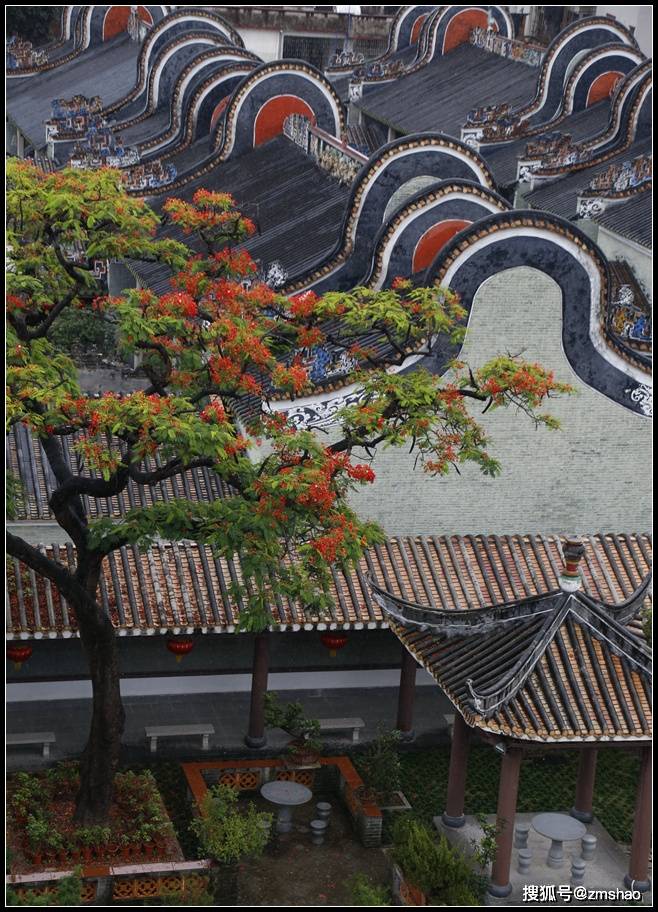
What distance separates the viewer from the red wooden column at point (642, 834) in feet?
70.7

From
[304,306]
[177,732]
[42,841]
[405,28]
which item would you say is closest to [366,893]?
[42,841]

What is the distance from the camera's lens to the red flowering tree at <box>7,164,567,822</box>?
1955 cm

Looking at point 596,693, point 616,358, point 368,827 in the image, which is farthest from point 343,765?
point 616,358

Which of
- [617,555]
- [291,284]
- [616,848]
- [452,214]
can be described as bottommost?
[616,848]

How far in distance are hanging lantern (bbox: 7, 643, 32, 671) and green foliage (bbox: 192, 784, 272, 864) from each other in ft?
13.0

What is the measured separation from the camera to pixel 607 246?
38.9 metres

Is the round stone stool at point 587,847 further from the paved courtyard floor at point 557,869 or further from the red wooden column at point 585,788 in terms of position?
the red wooden column at point 585,788

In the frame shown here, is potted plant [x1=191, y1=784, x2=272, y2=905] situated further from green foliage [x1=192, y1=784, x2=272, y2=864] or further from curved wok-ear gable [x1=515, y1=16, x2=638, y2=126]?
curved wok-ear gable [x1=515, y1=16, x2=638, y2=126]

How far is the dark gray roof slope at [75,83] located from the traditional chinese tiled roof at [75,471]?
25.3 metres

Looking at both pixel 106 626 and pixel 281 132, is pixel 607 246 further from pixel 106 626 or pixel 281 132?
pixel 106 626

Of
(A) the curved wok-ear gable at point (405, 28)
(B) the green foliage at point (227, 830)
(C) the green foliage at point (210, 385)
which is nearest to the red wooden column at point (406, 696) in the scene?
(C) the green foliage at point (210, 385)

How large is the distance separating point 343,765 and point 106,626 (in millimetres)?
5147

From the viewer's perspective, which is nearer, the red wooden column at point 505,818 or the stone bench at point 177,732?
the red wooden column at point 505,818

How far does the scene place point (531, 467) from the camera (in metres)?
26.6
